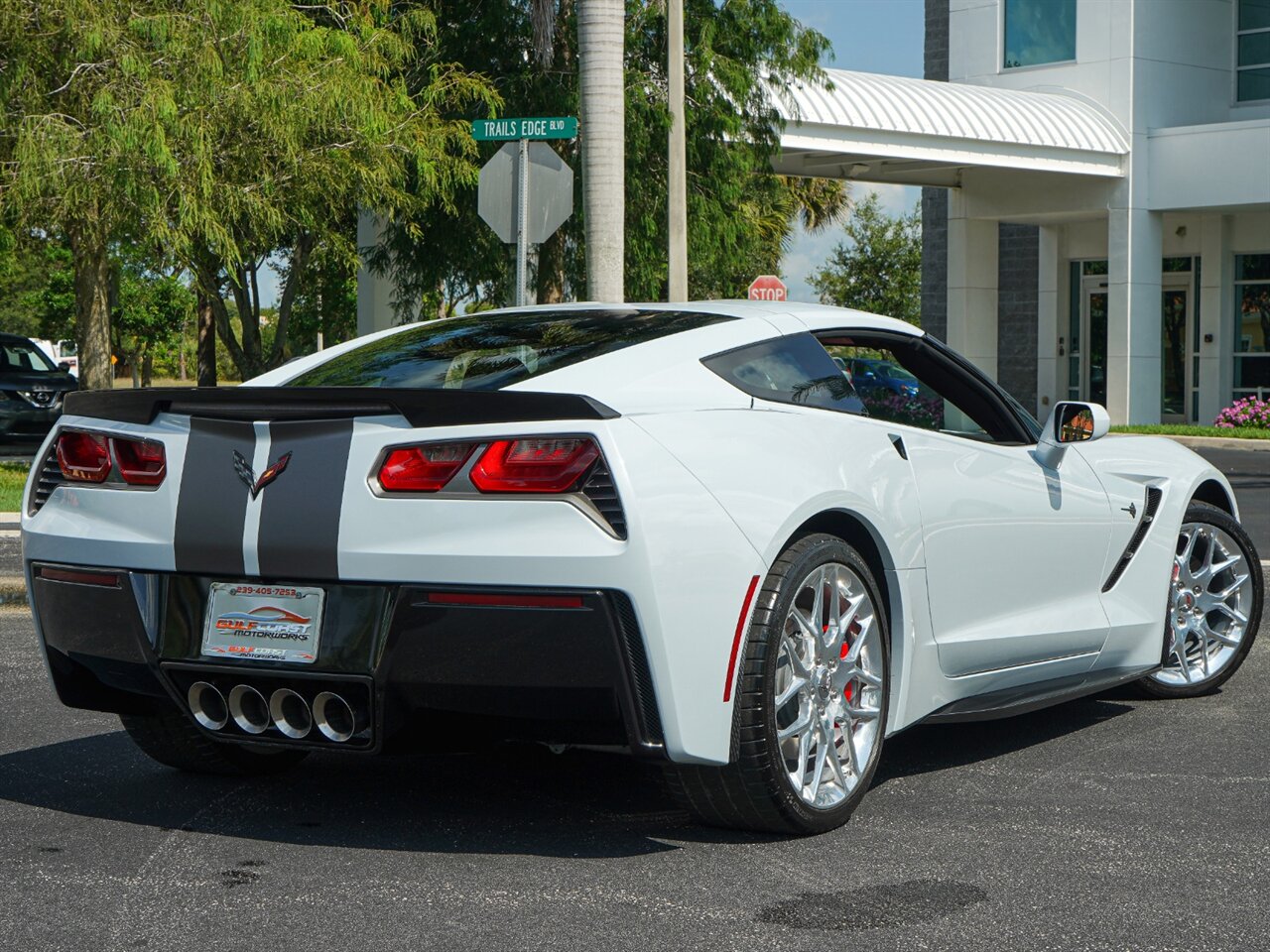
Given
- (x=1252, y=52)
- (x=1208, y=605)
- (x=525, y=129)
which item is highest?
(x=1252, y=52)

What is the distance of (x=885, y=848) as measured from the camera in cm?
459

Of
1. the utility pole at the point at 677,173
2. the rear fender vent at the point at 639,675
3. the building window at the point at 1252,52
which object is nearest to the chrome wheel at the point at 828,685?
the rear fender vent at the point at 639,675

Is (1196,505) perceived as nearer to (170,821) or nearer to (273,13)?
(170,821)

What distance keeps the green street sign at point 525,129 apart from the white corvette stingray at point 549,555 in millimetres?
7127

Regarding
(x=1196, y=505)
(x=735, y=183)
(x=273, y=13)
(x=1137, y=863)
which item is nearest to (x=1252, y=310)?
(x=735, y=183)

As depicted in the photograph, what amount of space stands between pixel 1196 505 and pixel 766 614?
293 centimetres

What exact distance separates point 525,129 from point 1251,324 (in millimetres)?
23238

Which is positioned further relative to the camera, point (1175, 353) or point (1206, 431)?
point (1175, 353)

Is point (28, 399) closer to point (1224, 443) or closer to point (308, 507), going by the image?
point (1224, 443)

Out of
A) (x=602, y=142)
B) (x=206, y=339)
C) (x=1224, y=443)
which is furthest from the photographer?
(x=206, y=339)

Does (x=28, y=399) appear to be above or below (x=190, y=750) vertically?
above

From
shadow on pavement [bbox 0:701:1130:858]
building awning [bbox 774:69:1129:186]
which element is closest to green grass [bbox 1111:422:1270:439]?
building awning [bbox 774:69:1129:186]

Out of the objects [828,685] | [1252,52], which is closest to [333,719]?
[828,685]

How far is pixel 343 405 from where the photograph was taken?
437 cm
